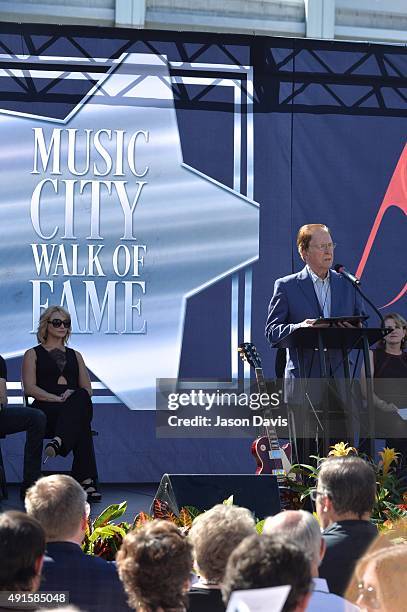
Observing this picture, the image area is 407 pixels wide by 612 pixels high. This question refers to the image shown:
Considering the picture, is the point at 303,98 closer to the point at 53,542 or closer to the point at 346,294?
the point at 346,294

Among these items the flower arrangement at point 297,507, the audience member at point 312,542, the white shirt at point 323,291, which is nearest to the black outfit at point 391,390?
the flower arrangement at point 297,507

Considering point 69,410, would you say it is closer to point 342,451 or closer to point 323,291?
point 323,291

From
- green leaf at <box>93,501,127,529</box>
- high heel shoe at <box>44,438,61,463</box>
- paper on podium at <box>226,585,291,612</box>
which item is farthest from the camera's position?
high heel shoe at <box>44,438,61,463</box>

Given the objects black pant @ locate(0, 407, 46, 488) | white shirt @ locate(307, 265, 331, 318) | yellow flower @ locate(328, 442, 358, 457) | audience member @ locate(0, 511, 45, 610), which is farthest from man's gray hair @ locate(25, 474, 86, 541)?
black pant @ locate(0, 407, 46, 488)

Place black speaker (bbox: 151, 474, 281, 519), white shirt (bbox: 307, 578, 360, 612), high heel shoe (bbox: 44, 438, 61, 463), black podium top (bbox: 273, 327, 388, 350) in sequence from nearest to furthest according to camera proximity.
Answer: white shirt (bbox: 307, 578, 360, 612), black speaker (bbox: 151, 474, 281, 519), black podium top (bbox: 273, 327, 388, 350), high heel shoe (bbox: 44, 438, 61, 463)

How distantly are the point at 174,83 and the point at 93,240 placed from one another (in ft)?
3.82

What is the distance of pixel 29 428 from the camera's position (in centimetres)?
561

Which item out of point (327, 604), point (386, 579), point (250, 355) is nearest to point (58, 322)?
point (250, 355)

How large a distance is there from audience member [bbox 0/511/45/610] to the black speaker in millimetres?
2028

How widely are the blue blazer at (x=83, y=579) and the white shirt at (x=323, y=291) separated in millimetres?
2823

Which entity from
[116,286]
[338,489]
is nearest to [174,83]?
[116,286]

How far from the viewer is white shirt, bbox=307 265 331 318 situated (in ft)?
17.0

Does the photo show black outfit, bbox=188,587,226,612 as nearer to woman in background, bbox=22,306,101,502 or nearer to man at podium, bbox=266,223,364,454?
man at podium, bbox=266,223,364,454

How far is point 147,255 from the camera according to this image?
6.51 metres
